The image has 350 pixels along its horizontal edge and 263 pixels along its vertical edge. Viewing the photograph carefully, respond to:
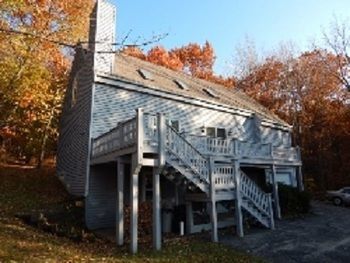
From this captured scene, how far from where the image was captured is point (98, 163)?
15938 millimetres

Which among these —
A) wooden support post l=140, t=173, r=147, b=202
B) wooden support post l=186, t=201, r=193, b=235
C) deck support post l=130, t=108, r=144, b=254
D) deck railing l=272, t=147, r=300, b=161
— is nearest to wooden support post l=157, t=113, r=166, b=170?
deck support post l=130, t=108, r=144, b=254

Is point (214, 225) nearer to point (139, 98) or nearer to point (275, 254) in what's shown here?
point (275, 254)

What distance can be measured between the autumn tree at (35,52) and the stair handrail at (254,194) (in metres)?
10.3

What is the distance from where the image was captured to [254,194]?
1689 centimetres

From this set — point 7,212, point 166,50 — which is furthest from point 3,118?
point 166,50

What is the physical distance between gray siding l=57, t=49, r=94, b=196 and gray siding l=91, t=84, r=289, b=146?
0.54 meters

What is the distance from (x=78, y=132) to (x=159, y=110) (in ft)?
14.2

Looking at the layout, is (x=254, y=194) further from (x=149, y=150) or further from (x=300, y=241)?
(x=149, y=150)

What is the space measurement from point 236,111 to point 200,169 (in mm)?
10065

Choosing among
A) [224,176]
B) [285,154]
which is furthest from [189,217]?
[285,154]


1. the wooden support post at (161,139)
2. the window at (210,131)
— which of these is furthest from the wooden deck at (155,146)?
the window at (210,131)

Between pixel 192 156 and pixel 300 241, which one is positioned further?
pixel 300 241

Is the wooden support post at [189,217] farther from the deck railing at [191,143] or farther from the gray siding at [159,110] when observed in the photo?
the gray siding at [159,110]

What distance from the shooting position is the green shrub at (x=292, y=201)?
2172 cm
